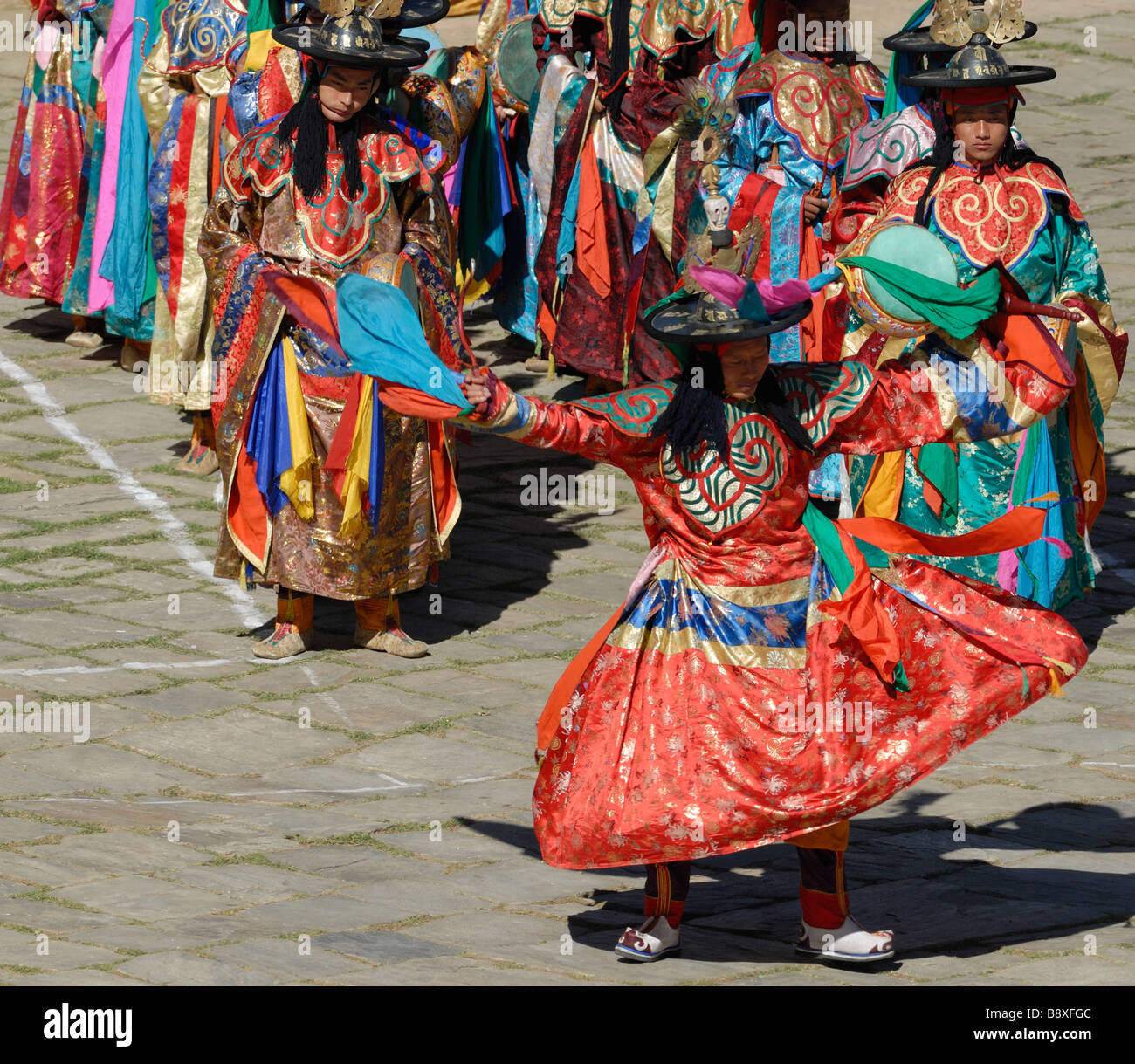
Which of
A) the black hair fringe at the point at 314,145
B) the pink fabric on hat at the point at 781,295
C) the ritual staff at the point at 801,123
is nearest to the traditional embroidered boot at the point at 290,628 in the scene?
the black hair fringe at the point at 314,145

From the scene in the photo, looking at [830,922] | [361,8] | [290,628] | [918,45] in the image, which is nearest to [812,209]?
[918,45]

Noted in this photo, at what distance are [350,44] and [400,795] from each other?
2820 millimetres

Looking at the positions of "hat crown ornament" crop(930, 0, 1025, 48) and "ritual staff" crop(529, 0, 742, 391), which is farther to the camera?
"ritual staff" crop(529, 0, 742, 391)

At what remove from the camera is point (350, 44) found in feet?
25.5

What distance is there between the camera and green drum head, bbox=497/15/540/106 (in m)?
11.5

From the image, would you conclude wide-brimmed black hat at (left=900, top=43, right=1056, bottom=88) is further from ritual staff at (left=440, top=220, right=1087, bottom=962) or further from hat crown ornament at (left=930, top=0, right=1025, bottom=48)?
ritual staff at (left=440, top=220, right=1087, bottom=962)

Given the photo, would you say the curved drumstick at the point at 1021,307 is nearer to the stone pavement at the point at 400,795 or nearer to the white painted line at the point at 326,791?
the stone pavement at the point at 400,795

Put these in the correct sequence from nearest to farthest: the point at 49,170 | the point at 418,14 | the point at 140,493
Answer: the point at 418,14 → the point at 140,493 → the point at 49,170

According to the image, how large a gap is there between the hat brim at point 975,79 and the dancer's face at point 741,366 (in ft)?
7.34

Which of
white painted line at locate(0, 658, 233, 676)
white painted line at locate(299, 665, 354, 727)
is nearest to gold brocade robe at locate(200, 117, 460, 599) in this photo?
white painted line at locate(299, 665, 354, 727)

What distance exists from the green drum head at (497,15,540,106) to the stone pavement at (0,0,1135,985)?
7.16ft

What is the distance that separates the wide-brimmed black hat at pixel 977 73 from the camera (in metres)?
7.27

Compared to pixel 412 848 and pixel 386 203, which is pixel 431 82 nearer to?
pixel 386 203

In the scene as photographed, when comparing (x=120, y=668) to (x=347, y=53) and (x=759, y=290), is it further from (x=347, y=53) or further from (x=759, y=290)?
(x=759, y=290)
